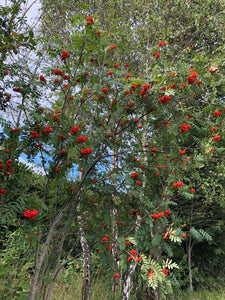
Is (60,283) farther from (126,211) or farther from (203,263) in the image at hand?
(203,263)

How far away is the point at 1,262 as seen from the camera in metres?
3.50

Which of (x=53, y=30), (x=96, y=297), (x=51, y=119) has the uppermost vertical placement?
(x=53, y=30)

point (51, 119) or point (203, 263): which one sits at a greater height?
point (51, 119)

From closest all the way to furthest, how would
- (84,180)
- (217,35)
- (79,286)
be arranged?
(84,180) < (79,286) < (217,35)

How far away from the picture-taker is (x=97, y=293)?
5.06 metres

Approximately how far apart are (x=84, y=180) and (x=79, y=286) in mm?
3381

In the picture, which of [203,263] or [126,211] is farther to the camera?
[203,263]

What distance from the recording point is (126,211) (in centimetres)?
377

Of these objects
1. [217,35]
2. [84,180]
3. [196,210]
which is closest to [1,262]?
[84,180]

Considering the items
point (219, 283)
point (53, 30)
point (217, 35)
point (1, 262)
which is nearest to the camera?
point (1, 262)

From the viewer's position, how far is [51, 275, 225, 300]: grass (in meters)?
4.81

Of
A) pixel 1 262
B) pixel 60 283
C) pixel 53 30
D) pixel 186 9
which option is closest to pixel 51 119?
pixel 1 262

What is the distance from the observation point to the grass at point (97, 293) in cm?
481

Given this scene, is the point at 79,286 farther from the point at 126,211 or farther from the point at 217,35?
the point at 217,35
